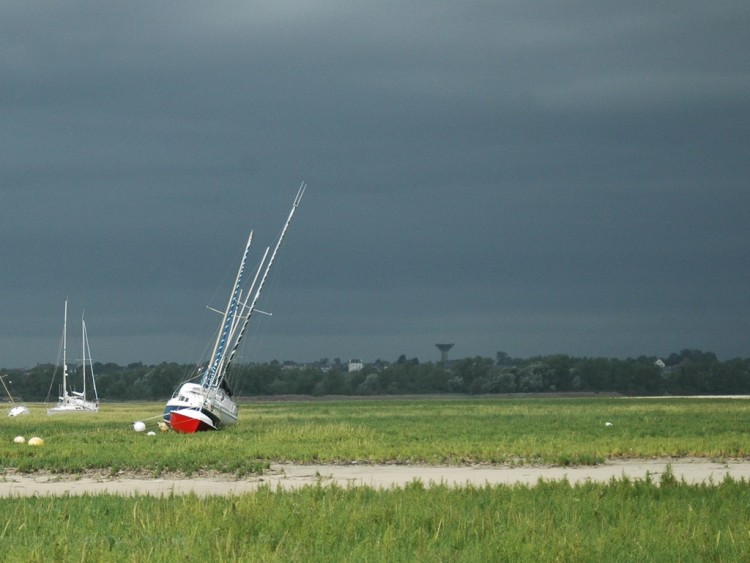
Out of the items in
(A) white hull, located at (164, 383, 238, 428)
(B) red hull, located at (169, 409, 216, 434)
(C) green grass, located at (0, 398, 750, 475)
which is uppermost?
(A) white hull, located at (164, 383, 238, 428)

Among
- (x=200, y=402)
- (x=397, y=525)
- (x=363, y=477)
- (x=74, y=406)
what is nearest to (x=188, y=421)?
(x=200, y=402)

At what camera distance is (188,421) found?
181 ft

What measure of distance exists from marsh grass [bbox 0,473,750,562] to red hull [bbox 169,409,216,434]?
102 ft

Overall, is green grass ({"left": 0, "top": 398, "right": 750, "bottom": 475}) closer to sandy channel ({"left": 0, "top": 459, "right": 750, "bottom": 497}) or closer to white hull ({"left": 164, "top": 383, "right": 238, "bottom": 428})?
sandy channel ({"left": 0, "top": 459, "right": 750, "bottom": 497})

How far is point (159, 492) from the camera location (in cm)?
2608

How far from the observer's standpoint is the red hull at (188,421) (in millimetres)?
55000

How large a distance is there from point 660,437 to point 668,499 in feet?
85.1

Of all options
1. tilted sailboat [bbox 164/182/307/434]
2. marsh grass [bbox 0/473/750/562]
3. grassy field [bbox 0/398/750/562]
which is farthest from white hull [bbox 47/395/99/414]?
marsh grass [bbox 0/473/750/562]

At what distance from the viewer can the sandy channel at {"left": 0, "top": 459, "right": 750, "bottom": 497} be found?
89.6ft

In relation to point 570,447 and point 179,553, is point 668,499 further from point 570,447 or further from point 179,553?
point 570,447

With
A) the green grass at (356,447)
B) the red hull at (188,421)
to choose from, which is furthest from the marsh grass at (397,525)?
the red hull at (188,421)

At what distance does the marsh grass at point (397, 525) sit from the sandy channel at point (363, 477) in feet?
10.9

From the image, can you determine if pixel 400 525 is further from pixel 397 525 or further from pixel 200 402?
pixel 200 402

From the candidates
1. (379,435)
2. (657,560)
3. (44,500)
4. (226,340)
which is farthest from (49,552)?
(226,340)
